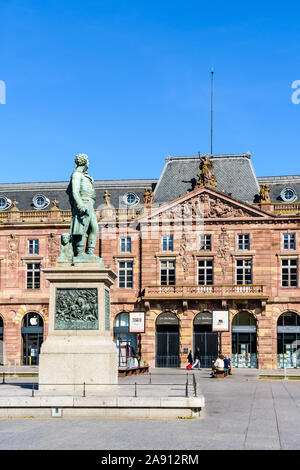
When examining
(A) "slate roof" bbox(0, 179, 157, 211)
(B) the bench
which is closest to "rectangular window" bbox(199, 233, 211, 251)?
(A) "slate roof" bbox(0, 179, 157, 211)

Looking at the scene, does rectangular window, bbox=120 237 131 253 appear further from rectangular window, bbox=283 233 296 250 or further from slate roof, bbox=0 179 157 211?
rectangular window, bbox=283 233 296 250

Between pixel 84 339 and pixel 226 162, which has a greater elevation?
pixel 226 162

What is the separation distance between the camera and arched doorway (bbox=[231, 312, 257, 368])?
59781 millimetres

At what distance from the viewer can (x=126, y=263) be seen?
63.4 m

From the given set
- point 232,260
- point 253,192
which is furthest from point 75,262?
point 253,192

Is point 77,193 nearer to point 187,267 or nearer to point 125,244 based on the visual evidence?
point 187,267

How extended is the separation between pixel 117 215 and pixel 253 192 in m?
12.4

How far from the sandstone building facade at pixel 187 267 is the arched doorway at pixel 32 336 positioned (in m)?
0.09

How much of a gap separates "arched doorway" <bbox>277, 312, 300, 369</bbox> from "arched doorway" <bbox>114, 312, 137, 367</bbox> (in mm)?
12272

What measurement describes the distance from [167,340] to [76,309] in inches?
1536

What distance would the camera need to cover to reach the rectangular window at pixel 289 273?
6081 centimetres

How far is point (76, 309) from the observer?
22797mm

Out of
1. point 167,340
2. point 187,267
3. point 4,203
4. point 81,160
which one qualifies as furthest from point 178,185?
point 81,160

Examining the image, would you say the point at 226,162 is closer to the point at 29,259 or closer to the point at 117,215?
the point at 117,215
